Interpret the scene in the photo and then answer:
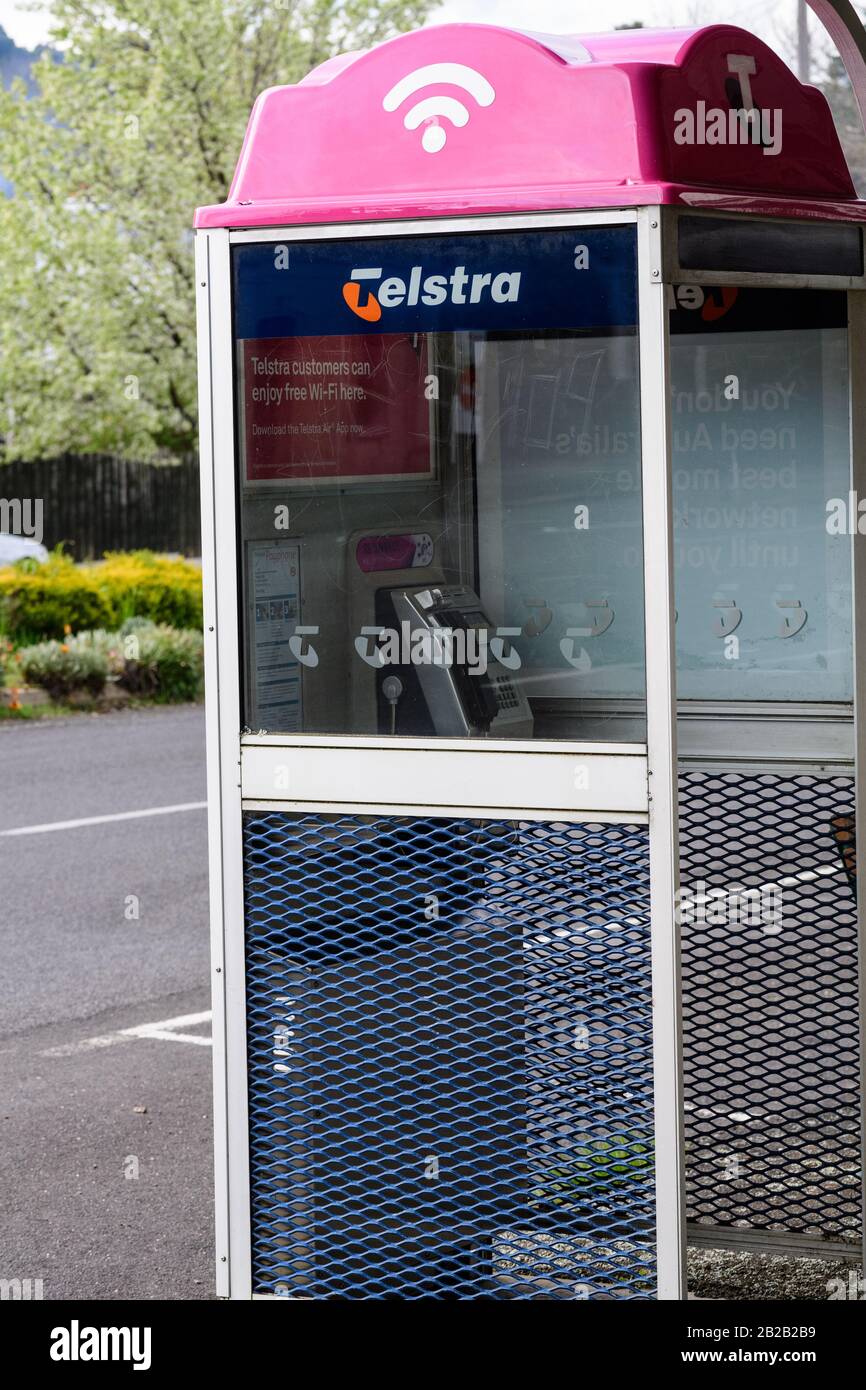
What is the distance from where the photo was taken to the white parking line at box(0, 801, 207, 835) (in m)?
9.34

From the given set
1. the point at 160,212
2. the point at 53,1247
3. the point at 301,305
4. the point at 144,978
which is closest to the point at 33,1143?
the point at 53,1247

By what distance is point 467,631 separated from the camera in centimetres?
369

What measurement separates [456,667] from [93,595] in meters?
12.8

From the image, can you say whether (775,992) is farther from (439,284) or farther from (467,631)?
(439,284)

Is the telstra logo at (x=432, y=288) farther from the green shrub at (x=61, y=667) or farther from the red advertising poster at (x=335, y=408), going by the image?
the green shrub at (x=61, y=667)

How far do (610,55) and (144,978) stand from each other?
418cm

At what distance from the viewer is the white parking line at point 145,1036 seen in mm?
5891

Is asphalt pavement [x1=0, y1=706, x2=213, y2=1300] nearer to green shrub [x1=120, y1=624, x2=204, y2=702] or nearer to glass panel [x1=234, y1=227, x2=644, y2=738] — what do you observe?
glass panel [x1=234, y1=227, x2=644, y2=738]

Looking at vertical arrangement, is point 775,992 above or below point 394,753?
below

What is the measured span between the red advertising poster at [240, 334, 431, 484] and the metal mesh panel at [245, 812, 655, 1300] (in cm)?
72

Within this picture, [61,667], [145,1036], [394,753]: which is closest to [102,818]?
[145,1036]

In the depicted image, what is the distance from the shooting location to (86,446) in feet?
79.4

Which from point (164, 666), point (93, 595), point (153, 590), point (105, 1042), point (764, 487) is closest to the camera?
point (764, 487)

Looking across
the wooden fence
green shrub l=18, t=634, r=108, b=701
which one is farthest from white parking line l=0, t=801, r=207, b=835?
the wooden fence
